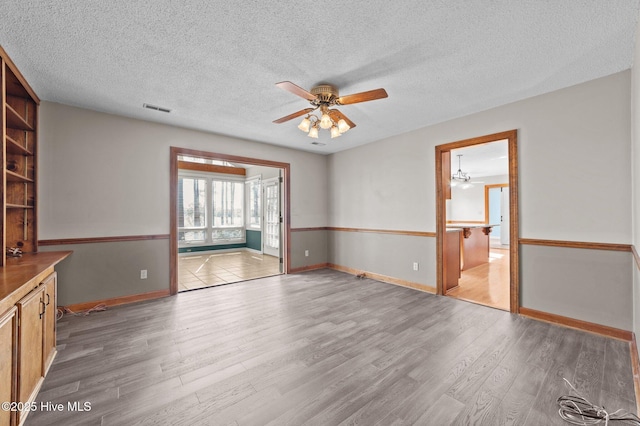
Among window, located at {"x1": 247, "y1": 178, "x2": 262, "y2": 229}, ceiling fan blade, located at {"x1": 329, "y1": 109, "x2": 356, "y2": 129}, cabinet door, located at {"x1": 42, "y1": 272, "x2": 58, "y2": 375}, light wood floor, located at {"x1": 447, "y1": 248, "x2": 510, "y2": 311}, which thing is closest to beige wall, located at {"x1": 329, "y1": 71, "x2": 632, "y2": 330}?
light wood floor, located at {"x1": 447, "y1": 248, "x2": 510, "y2": 311}

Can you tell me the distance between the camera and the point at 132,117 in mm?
3701

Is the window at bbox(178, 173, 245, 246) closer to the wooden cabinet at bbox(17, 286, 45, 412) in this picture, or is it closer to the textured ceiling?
the textured ceiling

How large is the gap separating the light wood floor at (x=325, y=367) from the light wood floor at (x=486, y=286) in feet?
1.19

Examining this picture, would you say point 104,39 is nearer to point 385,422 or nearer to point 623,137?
point 385,422

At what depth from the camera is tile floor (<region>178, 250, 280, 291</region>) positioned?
15.8 feet

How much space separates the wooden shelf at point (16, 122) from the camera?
2480 mm

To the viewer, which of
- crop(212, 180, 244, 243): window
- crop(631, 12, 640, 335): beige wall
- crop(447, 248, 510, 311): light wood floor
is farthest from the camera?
crop(212, 180, 244, 243): window

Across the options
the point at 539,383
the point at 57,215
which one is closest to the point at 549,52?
the point at 539,383

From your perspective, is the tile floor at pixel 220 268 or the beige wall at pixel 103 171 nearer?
the beige wall at pixel 103 171

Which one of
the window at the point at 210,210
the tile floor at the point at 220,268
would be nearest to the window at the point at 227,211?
the window at the point at 210,210

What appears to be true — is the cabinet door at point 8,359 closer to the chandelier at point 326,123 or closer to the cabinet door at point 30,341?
the cabinet door at point 30,341

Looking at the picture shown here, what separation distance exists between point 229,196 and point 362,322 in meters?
6.93

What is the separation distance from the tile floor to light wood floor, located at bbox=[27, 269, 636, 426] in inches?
55.8

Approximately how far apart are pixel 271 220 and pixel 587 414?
21.9 ft
